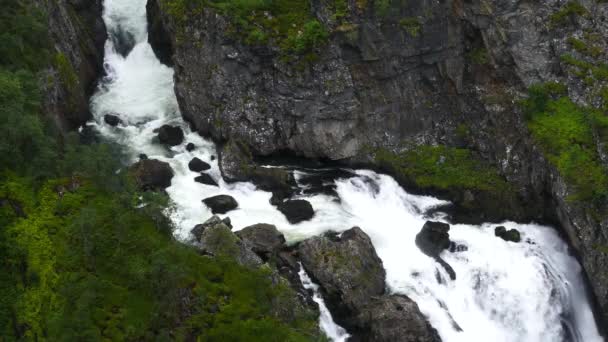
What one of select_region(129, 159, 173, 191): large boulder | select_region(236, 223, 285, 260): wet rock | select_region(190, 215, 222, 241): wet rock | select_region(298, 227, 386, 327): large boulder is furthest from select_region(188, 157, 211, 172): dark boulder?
select_region(298, 227, 386, 327): large boulder

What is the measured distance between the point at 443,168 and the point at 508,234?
5.86 meters

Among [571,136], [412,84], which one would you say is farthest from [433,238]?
[412,84]

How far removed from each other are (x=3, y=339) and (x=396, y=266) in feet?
57.7

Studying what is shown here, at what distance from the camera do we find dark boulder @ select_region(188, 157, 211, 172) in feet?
114

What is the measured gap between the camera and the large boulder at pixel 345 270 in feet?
86.3

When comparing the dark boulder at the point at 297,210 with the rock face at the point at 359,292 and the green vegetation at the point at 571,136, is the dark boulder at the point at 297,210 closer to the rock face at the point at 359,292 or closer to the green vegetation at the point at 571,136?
the rock face at the point at 359,292

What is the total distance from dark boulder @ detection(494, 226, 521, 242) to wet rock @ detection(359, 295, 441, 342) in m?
8.16

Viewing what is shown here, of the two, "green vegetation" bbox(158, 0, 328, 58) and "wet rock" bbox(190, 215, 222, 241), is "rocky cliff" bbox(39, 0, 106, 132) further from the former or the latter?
"wet rock" bbox(190, 215, 222, 241)

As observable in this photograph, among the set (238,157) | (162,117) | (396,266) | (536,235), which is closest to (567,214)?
(536,235)

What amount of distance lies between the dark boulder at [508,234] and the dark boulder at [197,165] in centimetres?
1698

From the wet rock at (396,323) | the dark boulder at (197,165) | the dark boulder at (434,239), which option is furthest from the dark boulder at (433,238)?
the dark boulder at (197,165)

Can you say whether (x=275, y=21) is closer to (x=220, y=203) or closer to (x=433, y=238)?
(x=220, y=203)

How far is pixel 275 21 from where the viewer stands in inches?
1406

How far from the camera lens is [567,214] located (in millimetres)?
30062
